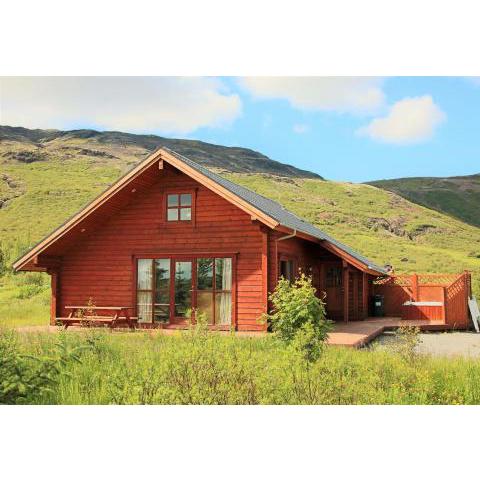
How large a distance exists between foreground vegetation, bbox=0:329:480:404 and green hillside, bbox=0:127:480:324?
1493cm

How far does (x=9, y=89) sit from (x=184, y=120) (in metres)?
23.8

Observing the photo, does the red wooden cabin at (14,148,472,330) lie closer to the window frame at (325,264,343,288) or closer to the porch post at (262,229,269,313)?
the porch post at (262,229,269,313)

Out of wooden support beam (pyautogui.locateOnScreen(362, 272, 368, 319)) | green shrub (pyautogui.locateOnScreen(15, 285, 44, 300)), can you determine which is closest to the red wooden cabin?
wooden support beam (pyautogui.locateOnScreen(362, 272, 368, 319))

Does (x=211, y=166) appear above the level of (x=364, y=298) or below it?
above

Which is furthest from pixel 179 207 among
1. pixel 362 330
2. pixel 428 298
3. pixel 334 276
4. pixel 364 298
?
pixel 428 298

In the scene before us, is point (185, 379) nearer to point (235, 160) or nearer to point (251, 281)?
point (251, 281)

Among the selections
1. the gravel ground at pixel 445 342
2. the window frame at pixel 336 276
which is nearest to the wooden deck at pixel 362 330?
the gravel ground at pixel 445 342

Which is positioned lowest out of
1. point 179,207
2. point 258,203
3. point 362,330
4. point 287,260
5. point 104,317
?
point 362,330

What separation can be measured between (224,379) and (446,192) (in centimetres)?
10144

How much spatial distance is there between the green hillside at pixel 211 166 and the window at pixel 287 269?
34.0ft

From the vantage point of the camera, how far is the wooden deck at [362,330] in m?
14.8

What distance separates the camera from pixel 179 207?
18.4 m

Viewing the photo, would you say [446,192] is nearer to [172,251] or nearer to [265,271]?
[172,251]
